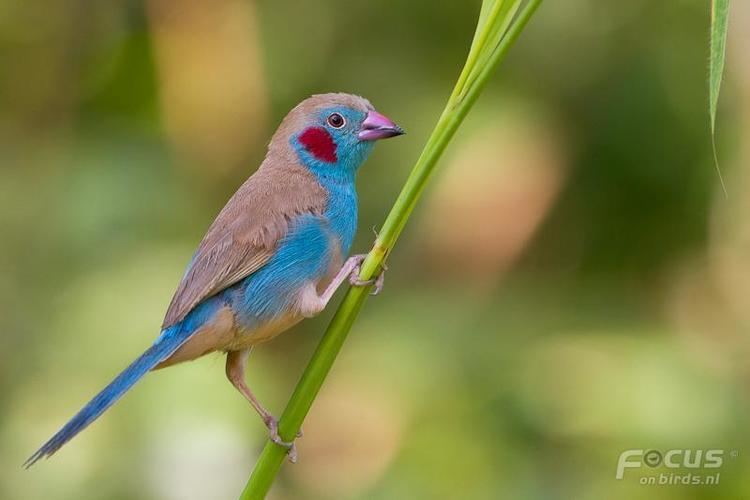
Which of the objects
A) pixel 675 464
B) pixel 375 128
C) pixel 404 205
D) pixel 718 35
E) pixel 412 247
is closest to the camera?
pixel 718 35

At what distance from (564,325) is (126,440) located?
1.87m

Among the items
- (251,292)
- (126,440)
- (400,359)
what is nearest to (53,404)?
(126,440)

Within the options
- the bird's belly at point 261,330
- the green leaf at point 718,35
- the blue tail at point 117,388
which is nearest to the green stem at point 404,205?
the green leaf at point 718,35

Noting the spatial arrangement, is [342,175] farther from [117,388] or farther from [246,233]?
[117,388]

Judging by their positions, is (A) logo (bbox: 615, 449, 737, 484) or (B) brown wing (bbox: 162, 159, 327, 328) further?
(A) logo (bbox: 615, 449, 737, 484)

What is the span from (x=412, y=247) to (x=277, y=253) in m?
2.24

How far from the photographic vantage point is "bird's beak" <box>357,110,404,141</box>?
11.4 ft

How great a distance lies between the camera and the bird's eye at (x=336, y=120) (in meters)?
3.56

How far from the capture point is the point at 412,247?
5441 mm

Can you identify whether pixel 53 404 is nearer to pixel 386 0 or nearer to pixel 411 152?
pixel 411 152

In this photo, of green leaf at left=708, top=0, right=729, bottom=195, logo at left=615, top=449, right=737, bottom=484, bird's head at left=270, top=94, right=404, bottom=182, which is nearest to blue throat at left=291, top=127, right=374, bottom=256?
bird's head at left=270, top=94, right=404, bottom=182

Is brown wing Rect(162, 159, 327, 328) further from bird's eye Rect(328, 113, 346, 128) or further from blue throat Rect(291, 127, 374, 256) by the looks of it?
bird's eye Rect(328, 113, 346, 128)

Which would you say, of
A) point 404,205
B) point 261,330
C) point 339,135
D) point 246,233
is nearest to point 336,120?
point 339,135

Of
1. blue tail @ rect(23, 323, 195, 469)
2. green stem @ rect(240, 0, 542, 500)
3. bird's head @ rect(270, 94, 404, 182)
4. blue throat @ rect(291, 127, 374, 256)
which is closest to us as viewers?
green stem @ rect(240, 0, 542, 500)
